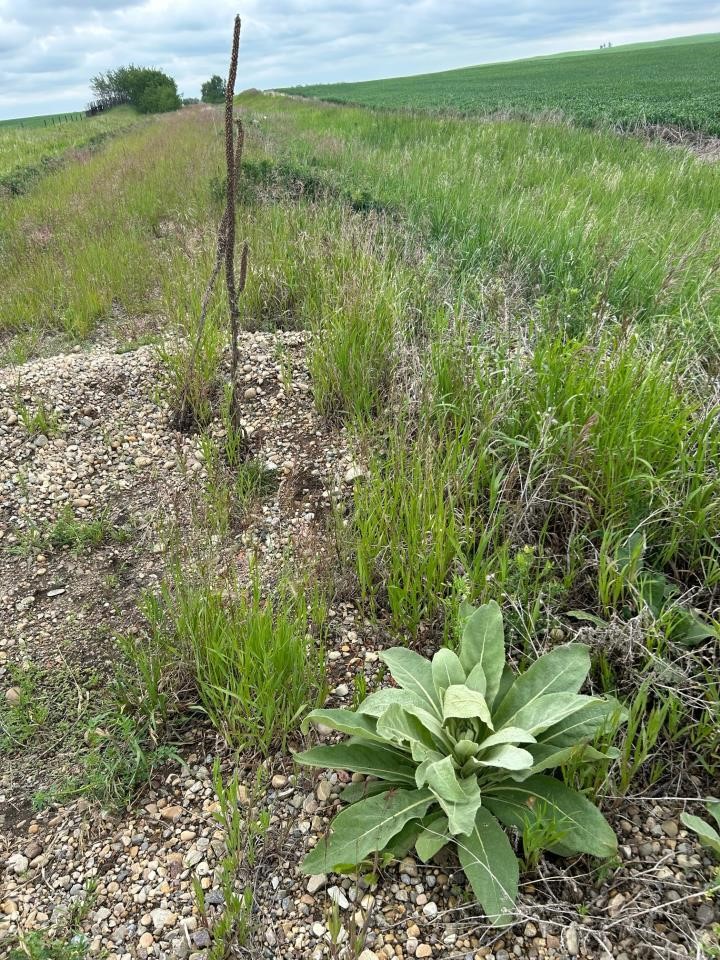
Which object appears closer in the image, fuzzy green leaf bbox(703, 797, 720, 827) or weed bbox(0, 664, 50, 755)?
fuzzy green leaf bbox(703, 797, 720, 827)

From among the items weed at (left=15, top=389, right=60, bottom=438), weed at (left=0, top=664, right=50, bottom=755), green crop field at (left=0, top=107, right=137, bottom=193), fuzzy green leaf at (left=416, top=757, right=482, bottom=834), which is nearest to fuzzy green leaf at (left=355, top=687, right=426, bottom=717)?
fuzzy green leaf at (left=416, top=757, right=482, bottom=834)

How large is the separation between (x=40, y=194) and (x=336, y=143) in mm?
5578

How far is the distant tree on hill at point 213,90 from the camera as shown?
189 ft

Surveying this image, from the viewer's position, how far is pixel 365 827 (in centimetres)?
159

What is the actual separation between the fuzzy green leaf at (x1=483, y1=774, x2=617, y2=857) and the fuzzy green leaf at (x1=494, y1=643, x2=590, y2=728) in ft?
0.61

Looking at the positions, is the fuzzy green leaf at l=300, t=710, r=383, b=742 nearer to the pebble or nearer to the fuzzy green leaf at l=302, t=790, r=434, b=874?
the fuzzy green leaf at l=302, t=790, r=434, b=874

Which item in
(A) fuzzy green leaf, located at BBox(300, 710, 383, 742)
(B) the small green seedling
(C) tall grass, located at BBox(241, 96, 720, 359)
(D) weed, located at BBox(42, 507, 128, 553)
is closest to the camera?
(B) the small green seedling

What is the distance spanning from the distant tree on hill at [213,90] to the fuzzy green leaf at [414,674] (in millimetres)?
67898

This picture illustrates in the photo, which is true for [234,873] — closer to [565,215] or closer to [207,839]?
[207,839]

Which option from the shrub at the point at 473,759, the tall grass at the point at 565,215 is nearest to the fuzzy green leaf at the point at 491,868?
the shrub at the point at 473,759

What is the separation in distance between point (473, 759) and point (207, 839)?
810 mm

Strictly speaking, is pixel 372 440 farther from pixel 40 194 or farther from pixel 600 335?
pixel 40 194

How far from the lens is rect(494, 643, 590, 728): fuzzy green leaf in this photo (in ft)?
5.88

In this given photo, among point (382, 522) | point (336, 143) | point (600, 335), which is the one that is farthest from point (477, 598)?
point (336, 143)
